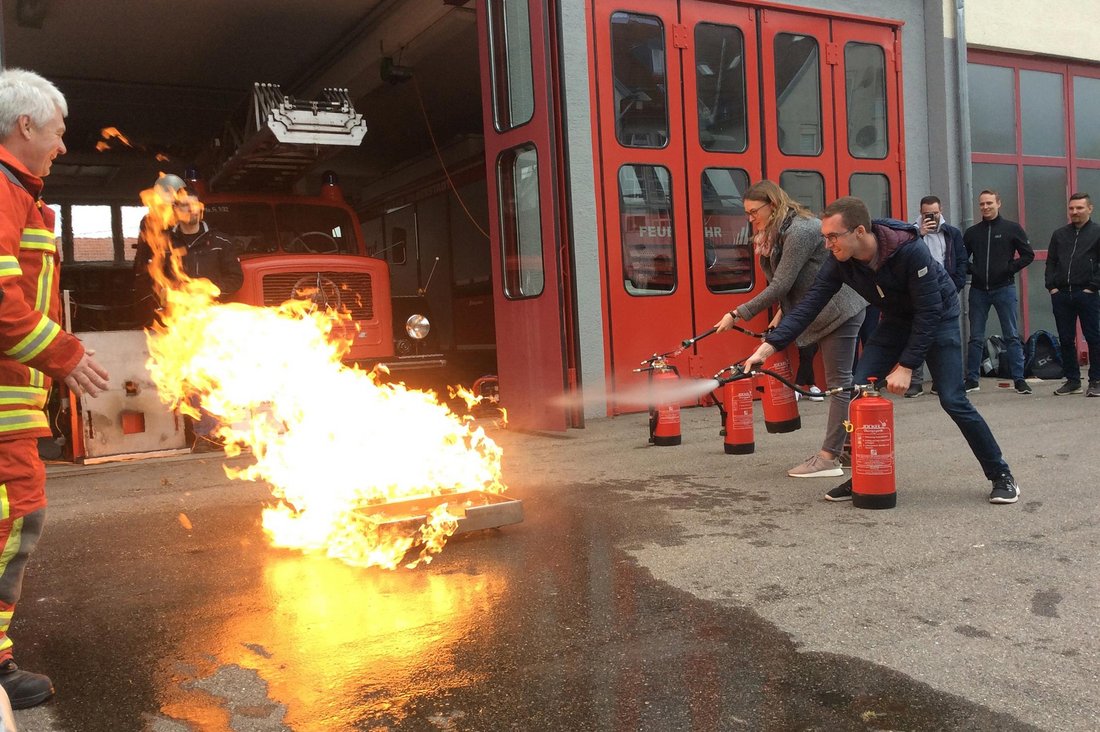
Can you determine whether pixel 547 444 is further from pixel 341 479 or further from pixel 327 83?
pixel 327 83

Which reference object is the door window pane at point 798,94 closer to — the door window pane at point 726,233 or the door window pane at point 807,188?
the door window pane at point 807,188

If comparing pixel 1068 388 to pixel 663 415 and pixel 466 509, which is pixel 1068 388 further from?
pixel 466 509

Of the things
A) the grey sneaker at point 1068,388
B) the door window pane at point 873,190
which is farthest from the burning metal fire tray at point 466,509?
the door window pane at point 873,190

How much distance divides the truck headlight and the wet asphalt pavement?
390cm

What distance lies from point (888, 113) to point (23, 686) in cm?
1167

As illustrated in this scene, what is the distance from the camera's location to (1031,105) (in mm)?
13812

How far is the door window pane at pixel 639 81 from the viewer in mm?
9695

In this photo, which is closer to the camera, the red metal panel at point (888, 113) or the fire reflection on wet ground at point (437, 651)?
the fire reflection on wet ground at point (437, 651)

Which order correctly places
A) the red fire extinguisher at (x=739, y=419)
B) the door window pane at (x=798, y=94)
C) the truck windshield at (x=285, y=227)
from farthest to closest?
the door window pane at (x=798, y=94), the truck windshield at (x=285, y=227), the red fire extinguisher at (x=739, y=419)

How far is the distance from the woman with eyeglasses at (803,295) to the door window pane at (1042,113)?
9.55 m

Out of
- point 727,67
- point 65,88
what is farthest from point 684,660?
point 65,88

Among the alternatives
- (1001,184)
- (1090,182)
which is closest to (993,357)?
(1001,184)

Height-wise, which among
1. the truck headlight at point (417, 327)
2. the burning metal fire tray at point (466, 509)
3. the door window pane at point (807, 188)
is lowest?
the burning metal fire tray at point (466, 509)

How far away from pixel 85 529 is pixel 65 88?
12.2 meters
